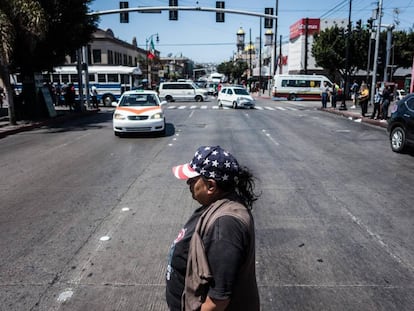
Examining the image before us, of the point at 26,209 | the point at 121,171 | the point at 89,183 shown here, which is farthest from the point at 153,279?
the point at 121,171

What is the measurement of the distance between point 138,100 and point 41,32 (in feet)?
19.7

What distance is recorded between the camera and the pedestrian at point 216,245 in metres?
1.75

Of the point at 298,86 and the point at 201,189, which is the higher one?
the point at 201,189

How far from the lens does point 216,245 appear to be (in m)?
A: 1.76

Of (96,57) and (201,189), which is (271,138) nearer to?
(201,189)

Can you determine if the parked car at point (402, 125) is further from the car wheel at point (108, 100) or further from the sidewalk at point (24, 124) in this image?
the car wheel at point (108, 100)

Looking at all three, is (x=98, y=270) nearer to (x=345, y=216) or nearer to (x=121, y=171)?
(x=345, y=216)

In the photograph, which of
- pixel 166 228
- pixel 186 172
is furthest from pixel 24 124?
pixel 186 172

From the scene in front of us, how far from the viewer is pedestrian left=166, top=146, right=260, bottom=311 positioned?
1.75 m

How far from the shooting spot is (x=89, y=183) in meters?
7.54

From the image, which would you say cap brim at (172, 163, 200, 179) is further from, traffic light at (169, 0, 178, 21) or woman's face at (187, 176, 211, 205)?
traffic light at (169, 0, 178, 21)

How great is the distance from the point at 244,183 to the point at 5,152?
1111 cm

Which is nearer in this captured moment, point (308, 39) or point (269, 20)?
point (269, 20)

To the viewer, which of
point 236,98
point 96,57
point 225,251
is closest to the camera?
point 225,251
